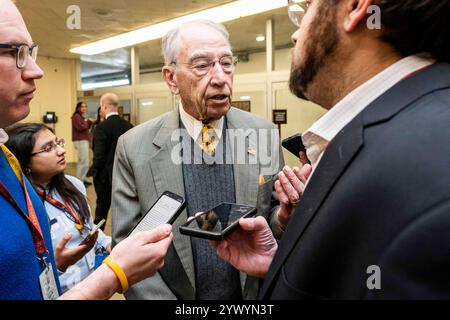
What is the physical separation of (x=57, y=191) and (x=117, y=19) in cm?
522

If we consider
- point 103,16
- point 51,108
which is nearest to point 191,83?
point 103,16

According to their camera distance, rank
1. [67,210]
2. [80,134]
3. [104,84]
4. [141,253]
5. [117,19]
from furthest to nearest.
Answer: [104,84] → [80,134] → [117,19] → [67,210] → [141,253]

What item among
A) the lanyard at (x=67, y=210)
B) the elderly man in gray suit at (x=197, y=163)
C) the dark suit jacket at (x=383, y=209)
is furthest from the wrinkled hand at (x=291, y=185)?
the lanyard at (x=67, y=210)

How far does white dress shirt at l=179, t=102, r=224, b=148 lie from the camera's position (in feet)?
5.65

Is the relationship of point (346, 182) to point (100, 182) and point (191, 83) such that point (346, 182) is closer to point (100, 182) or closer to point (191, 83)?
point (191, 83)

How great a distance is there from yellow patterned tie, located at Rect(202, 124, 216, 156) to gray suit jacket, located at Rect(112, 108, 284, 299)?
0.30 ft

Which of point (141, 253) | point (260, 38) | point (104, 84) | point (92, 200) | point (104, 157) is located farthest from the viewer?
point (104, 84)

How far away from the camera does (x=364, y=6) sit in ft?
2.56

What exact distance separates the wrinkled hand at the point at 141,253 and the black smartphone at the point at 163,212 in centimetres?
9

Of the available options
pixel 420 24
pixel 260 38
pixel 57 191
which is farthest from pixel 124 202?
pixel 260 38

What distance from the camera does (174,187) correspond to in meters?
1.60

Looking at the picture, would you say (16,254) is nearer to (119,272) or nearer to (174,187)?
(119,272)

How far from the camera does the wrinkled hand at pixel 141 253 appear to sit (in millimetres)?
1095

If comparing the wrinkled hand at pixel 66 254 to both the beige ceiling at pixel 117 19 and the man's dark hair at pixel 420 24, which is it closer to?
the man's dark hair at pixel 420 24
